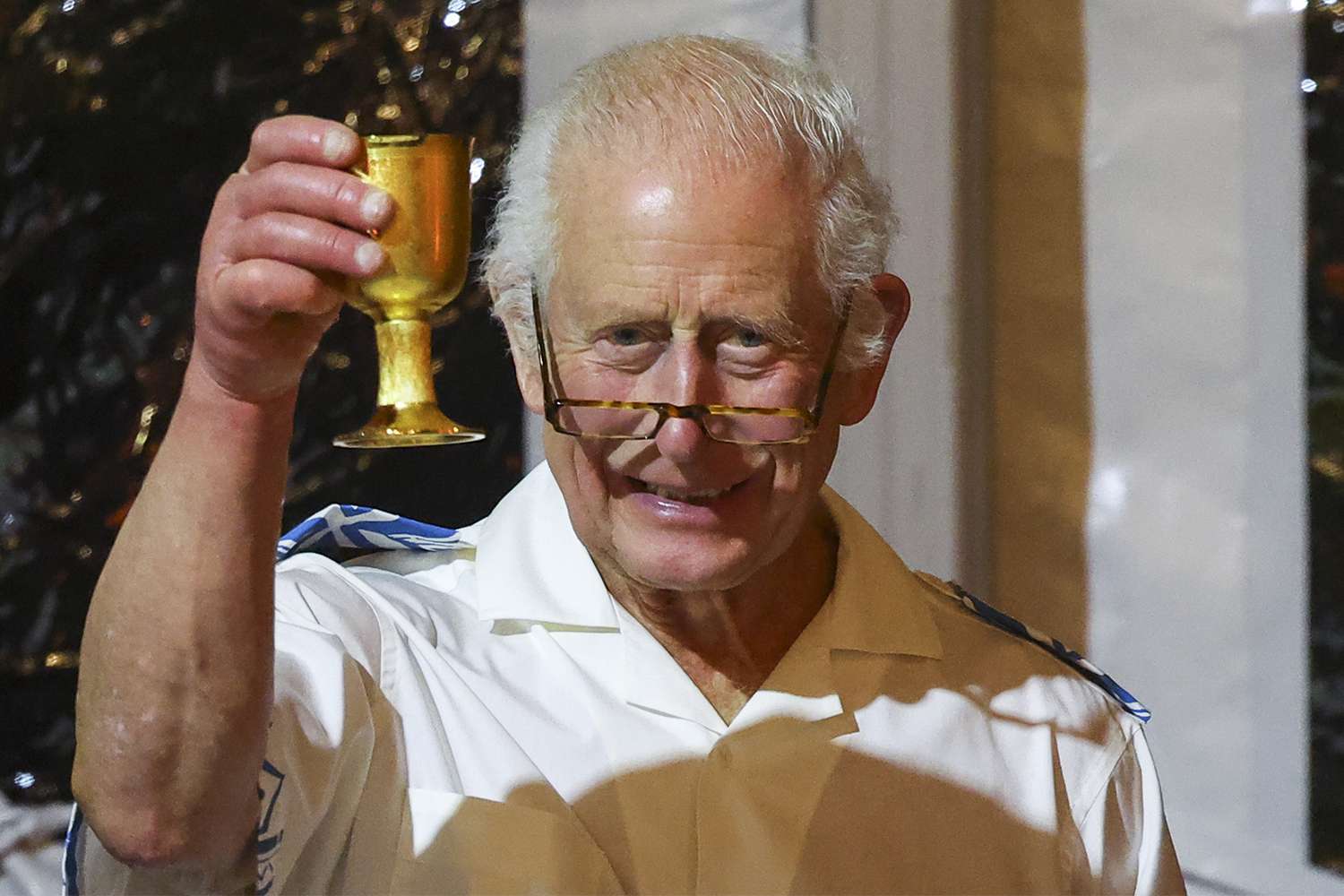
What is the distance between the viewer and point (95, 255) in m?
1.96

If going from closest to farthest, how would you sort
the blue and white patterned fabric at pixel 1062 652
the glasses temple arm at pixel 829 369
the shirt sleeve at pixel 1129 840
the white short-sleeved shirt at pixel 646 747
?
1. the white short-sleeved shirt at pixel 646 747
2. the glasses temple arm at pixel 829 369
3. the shirt sleeve at pixel 1129 840
4. the blue and white patterned fabric at pixel 1062 652

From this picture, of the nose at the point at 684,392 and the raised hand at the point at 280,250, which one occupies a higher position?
the raised hand at the point at 280,250

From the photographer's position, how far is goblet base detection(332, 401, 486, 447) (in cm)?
102

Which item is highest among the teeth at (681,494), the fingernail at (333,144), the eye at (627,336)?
the fingernail at (333,144)

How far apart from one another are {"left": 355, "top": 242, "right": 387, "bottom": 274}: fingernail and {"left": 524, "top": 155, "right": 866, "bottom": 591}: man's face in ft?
1.47

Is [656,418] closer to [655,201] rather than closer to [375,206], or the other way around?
[655,201]

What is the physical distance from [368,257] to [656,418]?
47 centimetres

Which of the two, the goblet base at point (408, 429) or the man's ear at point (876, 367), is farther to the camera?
the man's ear at point (876, 367)

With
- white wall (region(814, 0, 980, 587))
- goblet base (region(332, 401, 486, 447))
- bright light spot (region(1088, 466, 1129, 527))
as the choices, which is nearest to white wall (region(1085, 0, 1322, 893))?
bright light spot (region(1088, 466, 1129, 527))

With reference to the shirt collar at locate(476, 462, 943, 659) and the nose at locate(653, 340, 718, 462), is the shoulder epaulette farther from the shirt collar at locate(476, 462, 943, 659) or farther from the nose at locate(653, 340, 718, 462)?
the nose at locate(653, 340, 718, 462)

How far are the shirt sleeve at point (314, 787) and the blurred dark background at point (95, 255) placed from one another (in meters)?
0.75

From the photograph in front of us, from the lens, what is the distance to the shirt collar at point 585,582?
149 centimetres

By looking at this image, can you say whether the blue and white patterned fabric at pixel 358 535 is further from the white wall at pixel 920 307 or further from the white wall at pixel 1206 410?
the white wall at pixel 1206 410

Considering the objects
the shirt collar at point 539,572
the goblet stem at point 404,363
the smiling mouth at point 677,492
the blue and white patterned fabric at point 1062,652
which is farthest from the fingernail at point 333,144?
the blue and white patterned fabric at point 1062,652
